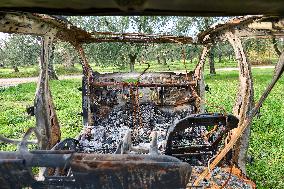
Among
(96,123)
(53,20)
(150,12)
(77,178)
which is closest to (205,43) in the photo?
(96,123)

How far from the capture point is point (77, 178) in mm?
2631

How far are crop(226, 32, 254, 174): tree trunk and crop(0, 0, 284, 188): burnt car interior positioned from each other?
0.02 metres

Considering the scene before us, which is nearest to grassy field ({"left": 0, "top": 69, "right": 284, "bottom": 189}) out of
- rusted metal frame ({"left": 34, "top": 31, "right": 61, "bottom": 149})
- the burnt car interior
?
the burnt car interior

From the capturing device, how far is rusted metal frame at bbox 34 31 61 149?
5.26 m

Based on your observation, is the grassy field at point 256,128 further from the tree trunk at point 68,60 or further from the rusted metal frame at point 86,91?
the tree trunk at point 68,60

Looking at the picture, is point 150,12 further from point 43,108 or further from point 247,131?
point 247,131

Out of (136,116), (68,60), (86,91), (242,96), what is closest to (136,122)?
(136,116)

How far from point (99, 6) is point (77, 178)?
141cm

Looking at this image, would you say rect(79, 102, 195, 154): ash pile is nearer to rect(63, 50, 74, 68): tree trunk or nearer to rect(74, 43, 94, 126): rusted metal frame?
rect(74, 43, 94, 126): rusted metal frame

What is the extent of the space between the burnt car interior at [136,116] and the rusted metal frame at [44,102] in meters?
0.01

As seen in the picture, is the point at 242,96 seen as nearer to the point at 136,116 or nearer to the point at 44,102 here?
the point at 44,102

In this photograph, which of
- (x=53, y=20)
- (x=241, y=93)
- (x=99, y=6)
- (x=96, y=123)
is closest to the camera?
(x=99, y=6)

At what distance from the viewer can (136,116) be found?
30.4 ft

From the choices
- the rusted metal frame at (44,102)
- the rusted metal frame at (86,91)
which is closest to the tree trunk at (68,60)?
the rusted metal frame at (86,91)
